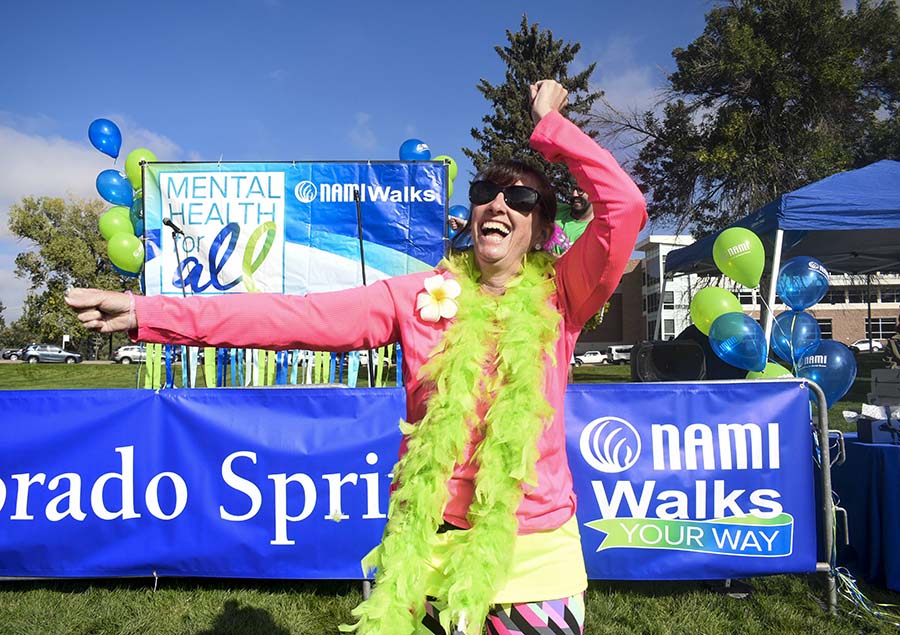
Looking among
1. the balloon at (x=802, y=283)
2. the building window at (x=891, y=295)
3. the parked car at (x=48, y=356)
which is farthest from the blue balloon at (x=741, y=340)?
the building window at (x=891, y=295)

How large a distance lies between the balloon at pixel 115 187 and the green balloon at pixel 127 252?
1289 millimetres

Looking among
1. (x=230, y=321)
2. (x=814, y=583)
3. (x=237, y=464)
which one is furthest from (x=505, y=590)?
(x=814, y=583)

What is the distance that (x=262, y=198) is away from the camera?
6.70 metres

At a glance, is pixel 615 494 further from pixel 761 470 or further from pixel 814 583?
pixel 814 583

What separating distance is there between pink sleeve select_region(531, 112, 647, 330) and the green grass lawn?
2.35 metres

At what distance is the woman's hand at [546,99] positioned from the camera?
1.44 meters

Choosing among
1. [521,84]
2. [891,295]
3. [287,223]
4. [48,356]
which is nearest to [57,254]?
[48,356]

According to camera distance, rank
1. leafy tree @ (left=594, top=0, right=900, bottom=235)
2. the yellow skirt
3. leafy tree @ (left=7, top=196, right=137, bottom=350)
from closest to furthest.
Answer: the yellow skirt → leafy tree @ (left=594, top=0, right=900, bottom=235) → leafy tree @ (left=7, top=196, right=137, bottom=350)

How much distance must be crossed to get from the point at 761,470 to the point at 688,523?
48 cm

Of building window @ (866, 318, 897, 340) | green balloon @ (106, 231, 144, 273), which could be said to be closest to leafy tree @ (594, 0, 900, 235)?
green balloon @ (106, 231, 144, 273)

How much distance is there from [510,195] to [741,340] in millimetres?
4696

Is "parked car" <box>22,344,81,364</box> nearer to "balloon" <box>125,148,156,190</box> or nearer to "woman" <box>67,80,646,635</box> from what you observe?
"balloon" <box>125,148,156,190</box>

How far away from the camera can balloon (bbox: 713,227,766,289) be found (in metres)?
6.10

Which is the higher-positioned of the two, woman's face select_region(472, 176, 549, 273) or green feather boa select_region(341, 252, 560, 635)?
woman's face select_region(472, 176, 549, 273)
